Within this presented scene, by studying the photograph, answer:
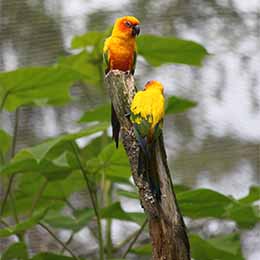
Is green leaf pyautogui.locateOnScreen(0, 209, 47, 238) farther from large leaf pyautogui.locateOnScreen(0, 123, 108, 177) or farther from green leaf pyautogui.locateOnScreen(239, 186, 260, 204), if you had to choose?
green leaf pyautogui.locateOnScreen(239, 186, 260, 204)

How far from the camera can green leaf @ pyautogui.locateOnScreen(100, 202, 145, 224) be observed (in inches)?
65.1

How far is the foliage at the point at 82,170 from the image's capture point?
1.58m

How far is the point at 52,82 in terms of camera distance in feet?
5.55

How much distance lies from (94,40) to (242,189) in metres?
0.66

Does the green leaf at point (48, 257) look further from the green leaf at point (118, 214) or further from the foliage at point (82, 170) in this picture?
the green leaf at point (118, 214)

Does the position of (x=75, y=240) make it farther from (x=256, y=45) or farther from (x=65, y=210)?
(x=256, y=45)

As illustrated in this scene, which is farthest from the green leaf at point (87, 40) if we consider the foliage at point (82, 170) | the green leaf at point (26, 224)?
the green leaf at point (26, 224)

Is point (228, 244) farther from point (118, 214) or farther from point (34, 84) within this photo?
point (34, 84)

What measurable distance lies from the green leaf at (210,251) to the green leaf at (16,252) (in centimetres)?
36

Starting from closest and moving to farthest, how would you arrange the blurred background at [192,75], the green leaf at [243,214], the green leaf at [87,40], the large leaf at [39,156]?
the large leaf at [39,156] → the green leaf at [243,214] → the green leaf at [87,40] → the blurred background at [192,75]

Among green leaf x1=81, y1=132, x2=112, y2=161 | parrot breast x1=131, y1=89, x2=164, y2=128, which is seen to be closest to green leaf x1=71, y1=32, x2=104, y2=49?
green leaf x1=81, y1=132, x2=112, y2=161

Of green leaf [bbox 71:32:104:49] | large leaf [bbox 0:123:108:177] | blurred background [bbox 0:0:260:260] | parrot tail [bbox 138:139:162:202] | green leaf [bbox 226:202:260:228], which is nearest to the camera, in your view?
parrot tail [bbox 138:139:162:202]

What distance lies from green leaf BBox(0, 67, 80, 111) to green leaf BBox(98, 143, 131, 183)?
184 millimetres

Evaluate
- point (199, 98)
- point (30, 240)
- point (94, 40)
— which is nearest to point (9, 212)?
point (30, 240)
